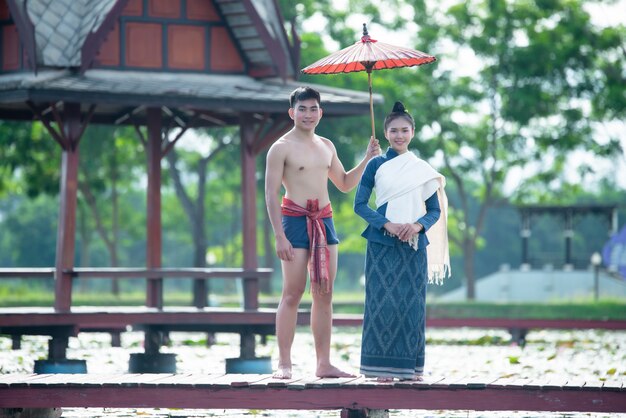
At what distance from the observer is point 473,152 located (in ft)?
145

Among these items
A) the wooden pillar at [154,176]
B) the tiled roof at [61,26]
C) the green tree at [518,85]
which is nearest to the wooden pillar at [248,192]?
the wooden pillar at [154,176]

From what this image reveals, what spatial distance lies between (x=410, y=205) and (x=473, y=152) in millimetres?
35344

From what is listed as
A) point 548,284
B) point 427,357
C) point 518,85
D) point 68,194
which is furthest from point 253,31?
point 548,284

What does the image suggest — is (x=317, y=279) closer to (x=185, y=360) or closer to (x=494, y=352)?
(x=185, y=360)

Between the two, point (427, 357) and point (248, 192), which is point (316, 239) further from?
point (427, 357)

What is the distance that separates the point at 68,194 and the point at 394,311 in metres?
7.90

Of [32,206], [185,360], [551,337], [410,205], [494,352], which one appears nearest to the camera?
[410,205]

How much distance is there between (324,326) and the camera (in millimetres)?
9578

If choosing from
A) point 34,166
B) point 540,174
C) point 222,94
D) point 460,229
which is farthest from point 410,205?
point 460,229

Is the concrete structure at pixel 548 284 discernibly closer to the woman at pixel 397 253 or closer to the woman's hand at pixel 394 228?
the woman at pixel 397 253

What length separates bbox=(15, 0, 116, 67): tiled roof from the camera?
16.4 meters

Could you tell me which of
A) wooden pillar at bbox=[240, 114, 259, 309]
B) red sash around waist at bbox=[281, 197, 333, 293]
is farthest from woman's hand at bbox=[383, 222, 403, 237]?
wooden pillar at bbox=[240, 114, 259, 309]

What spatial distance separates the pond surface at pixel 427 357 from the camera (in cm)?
1140

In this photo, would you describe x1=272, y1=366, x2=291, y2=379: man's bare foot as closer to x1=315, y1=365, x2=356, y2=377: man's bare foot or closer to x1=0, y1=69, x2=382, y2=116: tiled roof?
x1=315, y1=365, x2=356, y2=377: man's bare foot
